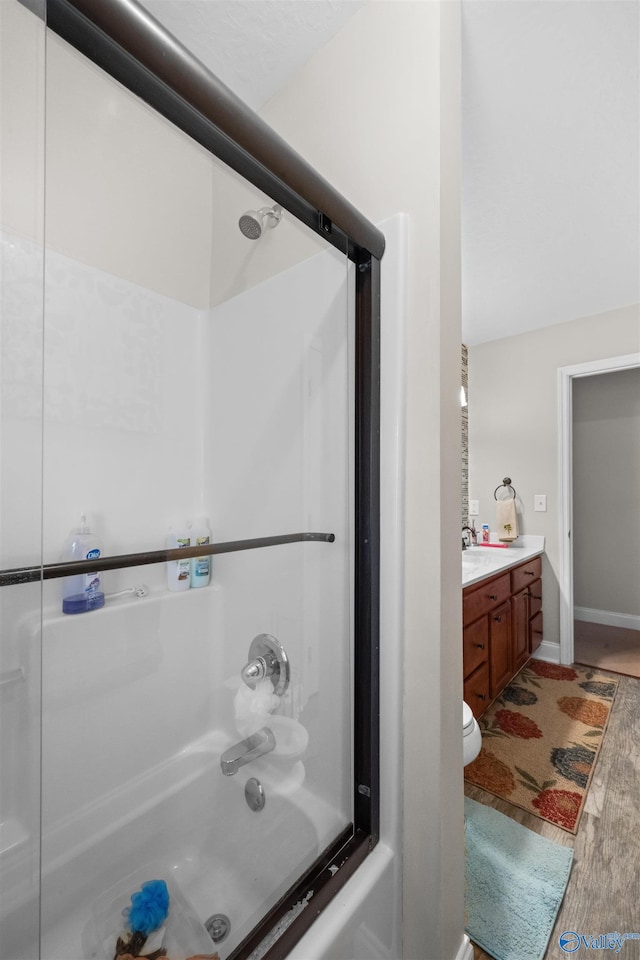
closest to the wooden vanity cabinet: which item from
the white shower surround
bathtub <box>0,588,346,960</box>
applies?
the white shower surround

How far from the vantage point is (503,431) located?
324 cm

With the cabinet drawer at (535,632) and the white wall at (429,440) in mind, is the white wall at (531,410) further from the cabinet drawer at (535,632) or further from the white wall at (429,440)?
the white wall at (429,440)

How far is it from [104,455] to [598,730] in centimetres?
254

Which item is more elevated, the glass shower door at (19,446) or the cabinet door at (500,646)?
the glass shower door at (19,446)

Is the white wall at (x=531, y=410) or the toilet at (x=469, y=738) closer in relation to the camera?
the toilet at (x=469, y=738)

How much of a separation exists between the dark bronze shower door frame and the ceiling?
0.72 metres

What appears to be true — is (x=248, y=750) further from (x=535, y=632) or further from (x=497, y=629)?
(x=535, y=632)

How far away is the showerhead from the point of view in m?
0.90

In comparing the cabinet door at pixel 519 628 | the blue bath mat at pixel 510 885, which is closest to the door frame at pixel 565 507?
the cabinet door at pixel 519 628

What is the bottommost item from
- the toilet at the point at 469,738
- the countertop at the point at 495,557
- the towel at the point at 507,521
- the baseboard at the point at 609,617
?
the baseboard at the point at 609,617

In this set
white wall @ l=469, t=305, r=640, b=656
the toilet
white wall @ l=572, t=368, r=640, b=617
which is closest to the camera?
the toilet

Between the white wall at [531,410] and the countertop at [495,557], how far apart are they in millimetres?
104

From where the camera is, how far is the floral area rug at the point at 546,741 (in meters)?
1.63

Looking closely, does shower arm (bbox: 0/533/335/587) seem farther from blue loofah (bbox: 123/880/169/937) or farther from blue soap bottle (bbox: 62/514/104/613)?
blue loofah (bbox: 123/880/169/937)
